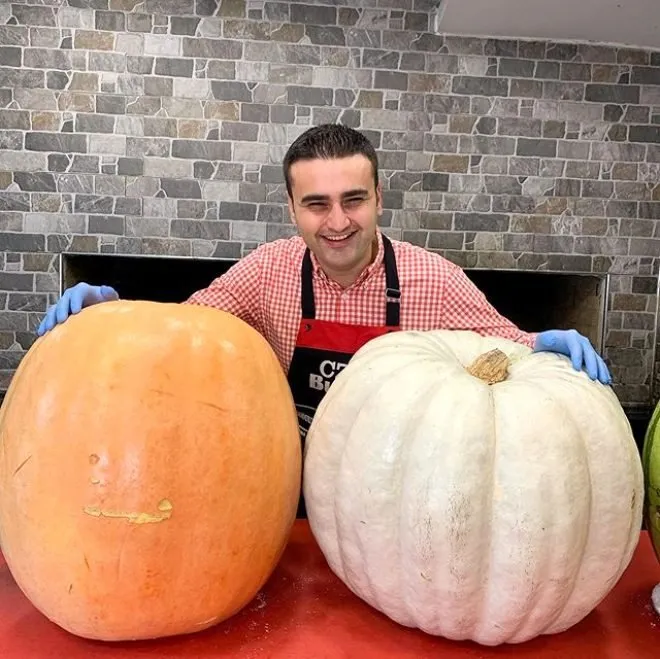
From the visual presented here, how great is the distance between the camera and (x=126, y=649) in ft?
2.53

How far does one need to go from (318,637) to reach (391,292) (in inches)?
42.8

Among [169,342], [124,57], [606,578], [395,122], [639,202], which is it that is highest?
[124,57]

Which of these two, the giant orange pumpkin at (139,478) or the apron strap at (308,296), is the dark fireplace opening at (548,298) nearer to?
the apron strap at (308,296)

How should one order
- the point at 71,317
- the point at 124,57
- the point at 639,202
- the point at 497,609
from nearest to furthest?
the point at 497,609 < the point at 71,317 < the point at 124,57 < the point at 639,202

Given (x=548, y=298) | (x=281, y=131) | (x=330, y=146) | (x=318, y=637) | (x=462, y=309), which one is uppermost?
(x=281, y=131)

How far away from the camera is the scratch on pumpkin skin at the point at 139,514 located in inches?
28.3

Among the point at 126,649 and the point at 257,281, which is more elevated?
the point at 257,281

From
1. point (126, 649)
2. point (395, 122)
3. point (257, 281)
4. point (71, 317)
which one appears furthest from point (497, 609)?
point (395, 122)

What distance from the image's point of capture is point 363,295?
5.77 feet

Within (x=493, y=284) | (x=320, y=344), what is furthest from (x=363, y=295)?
(x=493, y=284)

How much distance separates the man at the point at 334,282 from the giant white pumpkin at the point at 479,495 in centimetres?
77

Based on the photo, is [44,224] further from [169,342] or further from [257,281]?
[169,342]

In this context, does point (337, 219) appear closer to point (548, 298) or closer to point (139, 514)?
point (139, 514)

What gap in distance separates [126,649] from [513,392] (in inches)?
22.8
